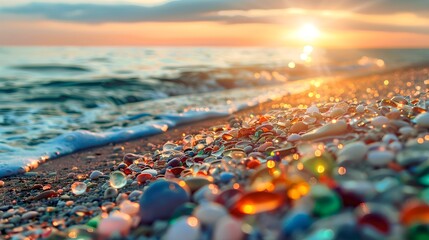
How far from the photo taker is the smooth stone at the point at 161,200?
1.75 m

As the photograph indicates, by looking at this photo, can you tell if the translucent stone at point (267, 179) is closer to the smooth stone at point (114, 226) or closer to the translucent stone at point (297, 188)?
the translucent stone at point (297, 188)

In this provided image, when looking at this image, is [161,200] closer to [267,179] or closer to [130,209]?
[130,209]

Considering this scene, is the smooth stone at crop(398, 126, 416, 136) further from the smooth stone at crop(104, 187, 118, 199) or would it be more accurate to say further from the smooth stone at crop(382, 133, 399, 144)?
the smooth stone at crop(104, 187, 118, 199)

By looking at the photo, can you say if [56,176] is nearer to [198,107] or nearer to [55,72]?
[198,107]

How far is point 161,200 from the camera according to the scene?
5.82 feet

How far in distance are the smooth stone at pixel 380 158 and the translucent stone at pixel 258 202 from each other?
45 cm

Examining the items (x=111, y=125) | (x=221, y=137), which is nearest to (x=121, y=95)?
(x=111, y=125)

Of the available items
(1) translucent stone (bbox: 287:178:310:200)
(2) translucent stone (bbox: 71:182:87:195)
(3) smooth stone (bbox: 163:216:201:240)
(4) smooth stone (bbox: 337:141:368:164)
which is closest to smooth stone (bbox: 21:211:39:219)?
(2) translucent stone (bbox: 71:182:87:195)

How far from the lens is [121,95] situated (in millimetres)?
9461

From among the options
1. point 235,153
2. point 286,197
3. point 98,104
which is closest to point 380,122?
point 235,153

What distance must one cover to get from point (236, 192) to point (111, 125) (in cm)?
489

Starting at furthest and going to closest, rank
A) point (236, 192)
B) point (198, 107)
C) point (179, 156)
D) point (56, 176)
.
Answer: point (198, 107)
point (56, 176)
point (179, 156)
point (236, 192)

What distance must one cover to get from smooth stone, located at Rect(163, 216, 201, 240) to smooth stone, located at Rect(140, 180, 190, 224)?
259 millimetres

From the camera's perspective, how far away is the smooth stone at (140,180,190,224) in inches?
68.7
